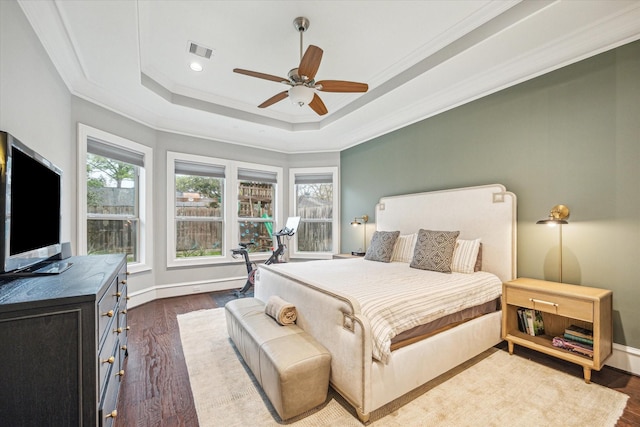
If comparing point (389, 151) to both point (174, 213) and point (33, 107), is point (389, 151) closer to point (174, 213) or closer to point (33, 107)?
point (174, 213)

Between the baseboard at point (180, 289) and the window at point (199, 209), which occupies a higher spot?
the window at point (199, 209)

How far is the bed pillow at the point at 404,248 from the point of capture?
3.73 meters

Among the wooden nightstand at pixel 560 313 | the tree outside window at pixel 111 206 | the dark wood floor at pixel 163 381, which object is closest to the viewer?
the dark wood floor at pixel 163 381

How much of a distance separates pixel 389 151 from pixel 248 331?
11.5ft

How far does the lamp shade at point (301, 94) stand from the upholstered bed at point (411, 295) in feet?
5.42

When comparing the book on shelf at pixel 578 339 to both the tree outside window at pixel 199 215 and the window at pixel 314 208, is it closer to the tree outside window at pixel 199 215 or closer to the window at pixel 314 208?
the window at pixel 314 208

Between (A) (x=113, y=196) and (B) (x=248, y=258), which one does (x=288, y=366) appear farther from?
(A) (x=113, y=196)

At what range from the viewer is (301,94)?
2.53 m

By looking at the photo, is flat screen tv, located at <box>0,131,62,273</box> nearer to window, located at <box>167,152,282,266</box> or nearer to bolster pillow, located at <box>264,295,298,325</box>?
bolster pillow, located at <box>264,295,298,325</box>

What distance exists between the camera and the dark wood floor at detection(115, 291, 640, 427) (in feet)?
5.88

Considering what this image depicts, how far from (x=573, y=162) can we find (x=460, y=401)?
237 centimetres

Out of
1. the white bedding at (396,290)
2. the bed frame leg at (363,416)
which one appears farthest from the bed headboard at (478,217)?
the bed frame leg at (363,416)

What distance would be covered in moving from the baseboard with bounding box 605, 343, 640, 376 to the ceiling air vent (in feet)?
15.6

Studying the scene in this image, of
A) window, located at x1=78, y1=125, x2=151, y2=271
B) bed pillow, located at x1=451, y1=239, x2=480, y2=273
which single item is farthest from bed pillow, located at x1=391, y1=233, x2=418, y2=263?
window, located at x1=78, y1=125, x2=151, y2=271
